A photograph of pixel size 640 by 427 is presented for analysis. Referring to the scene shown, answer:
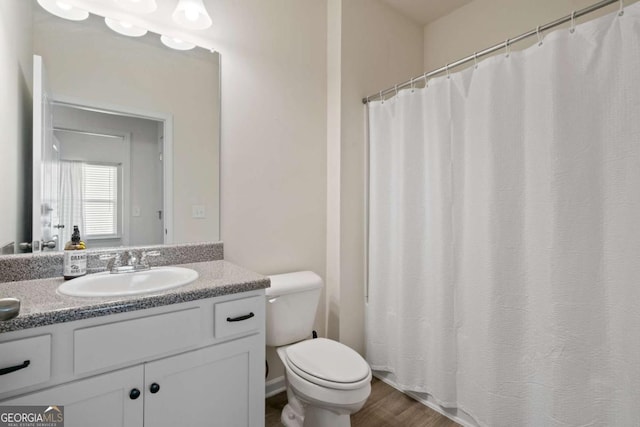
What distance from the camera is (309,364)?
143cm

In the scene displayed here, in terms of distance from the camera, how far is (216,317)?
44.9 inches

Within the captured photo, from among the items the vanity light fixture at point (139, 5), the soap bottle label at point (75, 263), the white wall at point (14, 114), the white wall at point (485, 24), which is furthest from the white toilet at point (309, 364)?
the white wall at point (485, 24)

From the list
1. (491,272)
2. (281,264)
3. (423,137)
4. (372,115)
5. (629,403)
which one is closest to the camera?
(629,403)

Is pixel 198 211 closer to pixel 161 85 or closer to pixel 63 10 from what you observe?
pixel 161 85

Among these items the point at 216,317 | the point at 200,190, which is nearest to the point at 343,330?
the point at 216,317

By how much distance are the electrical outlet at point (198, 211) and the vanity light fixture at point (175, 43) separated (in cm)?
83

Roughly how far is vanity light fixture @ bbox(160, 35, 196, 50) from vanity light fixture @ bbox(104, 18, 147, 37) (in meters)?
0.09

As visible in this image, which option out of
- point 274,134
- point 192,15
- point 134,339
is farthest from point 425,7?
point 134,339

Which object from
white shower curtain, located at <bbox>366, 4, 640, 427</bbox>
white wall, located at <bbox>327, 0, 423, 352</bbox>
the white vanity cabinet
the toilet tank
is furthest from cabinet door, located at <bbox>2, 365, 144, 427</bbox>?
white shower curtain, located at <bbox>366, 4, 640, 427</bbox>

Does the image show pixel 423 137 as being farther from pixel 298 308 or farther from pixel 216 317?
pixel 216 317

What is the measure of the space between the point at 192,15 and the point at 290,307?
160 cm

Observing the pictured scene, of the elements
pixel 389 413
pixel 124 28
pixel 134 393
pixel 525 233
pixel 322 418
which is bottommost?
pixel 389 413

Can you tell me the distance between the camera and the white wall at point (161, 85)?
4.40 ft

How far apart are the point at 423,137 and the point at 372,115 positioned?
1.46 feet
